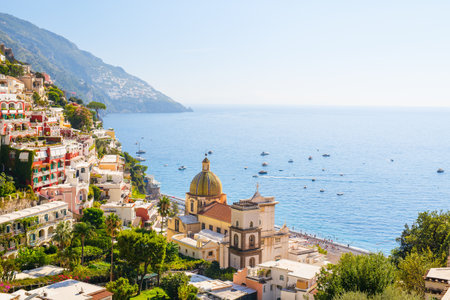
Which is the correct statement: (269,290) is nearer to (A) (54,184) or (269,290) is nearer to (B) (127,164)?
(A) (54,184)

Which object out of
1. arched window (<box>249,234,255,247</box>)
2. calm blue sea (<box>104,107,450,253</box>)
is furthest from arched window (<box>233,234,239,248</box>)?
calm blue sea (<box>104,107,450,253</box>)

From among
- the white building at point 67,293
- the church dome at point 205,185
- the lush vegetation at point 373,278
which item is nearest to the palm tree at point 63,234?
the white building at point 67,293

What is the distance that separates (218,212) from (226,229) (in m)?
2.67

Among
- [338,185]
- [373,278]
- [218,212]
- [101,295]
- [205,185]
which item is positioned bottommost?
[338,185]

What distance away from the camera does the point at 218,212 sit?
5175 centimetres

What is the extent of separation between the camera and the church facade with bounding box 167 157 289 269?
46094mm

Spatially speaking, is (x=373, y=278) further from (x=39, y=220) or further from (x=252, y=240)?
(x=39, y=220)

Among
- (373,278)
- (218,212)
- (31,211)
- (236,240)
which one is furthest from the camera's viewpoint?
(218,212)

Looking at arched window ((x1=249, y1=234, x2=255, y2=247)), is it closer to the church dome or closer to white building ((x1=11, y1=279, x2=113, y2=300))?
the church dome

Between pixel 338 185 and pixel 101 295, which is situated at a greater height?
pixel 101 295

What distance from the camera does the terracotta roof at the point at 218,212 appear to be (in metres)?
50.4

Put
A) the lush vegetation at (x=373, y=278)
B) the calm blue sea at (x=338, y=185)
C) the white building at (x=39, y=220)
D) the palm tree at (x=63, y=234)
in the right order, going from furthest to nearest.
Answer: the calm blue sea at (x=338, y=185), the white building at (x=39, y=220), the palm tree at (x=63, y=234), the lush vegetation at (x=373, y=278)

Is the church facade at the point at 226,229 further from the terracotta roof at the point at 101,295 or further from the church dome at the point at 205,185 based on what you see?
the terracotta roof at the point at 101,295

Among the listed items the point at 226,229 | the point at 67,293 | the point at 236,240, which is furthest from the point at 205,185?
the point at 67,293
